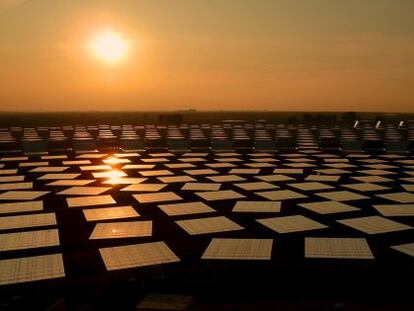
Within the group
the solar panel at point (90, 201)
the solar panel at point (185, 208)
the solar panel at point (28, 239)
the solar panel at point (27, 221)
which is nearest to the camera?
the solar panel at point (28, 239)

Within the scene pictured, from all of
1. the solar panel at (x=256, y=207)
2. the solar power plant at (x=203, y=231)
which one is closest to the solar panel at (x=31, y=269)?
the solar power plant at (x=203, y=231)

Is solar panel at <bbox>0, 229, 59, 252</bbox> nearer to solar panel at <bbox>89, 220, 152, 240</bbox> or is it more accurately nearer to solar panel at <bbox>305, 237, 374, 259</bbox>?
solar panel at <bbox>89, 220, 152, 240</bbox>

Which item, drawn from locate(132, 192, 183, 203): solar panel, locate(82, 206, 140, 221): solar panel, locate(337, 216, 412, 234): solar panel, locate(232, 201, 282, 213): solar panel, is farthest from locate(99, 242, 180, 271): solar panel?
locate(337, 216, 412, 234): solar panel

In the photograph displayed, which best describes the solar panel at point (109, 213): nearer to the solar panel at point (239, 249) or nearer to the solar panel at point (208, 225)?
the solar panel at point (208, 225)

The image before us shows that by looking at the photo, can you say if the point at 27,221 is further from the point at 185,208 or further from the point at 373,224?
the point at 373,224

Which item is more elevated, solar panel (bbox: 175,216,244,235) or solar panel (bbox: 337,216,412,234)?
solar panel (bbox: 337,216,412,234)

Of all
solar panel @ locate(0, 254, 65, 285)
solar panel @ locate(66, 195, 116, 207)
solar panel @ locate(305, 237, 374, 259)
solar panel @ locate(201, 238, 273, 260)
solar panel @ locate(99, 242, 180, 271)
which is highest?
solar panel @ locate(305, 237, 374, 259)

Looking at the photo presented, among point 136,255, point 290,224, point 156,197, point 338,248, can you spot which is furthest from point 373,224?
point 156,197

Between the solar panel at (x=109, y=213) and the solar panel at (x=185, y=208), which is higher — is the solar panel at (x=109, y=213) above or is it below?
below

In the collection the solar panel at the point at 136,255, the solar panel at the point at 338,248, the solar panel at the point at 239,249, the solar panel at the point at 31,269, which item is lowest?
the solar panel at the point at 31,269
